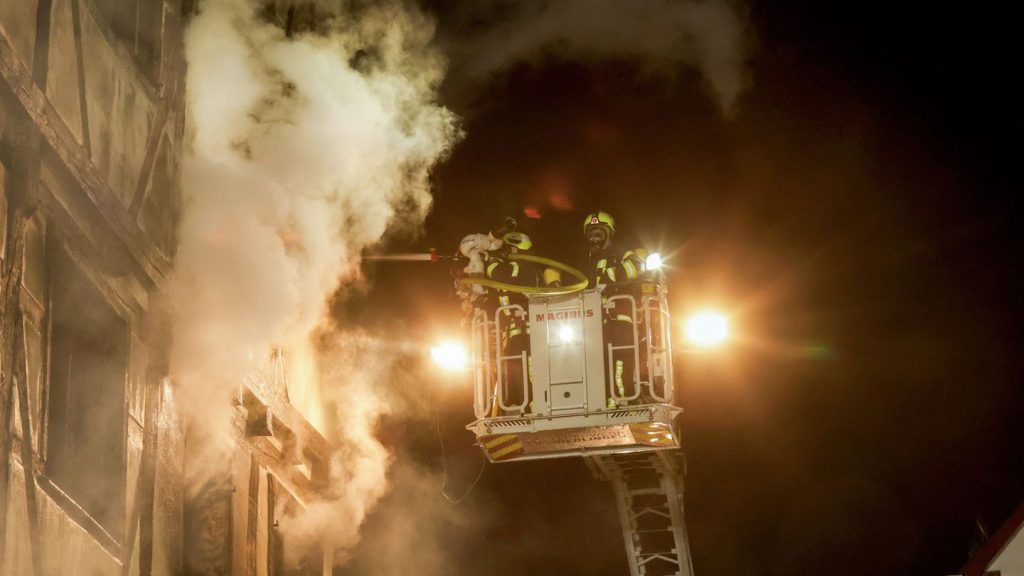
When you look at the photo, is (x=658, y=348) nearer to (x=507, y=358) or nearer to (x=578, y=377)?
(x=578, y=377)

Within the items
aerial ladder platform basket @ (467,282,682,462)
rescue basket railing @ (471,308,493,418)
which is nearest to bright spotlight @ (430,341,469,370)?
aerial ladder platform basket @ (467,282,682,462)

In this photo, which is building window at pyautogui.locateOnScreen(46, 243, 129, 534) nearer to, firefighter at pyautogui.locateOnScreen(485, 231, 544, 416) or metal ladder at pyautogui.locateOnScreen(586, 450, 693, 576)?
firefighter at pyautogui.locateOnScreen(485, 231, 544, 416)

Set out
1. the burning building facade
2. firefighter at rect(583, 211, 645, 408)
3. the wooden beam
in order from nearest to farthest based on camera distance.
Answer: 1. the wooden beam
2. the burning building facade
3. firefighter at rect(583, 211, 645, 408)

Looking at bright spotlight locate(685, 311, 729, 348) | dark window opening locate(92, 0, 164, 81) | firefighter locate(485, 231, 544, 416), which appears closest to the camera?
dark window opening locate(92, 0, 164, 81)

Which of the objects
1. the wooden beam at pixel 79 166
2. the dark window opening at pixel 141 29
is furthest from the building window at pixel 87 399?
the dark window opening at pixel 141 29

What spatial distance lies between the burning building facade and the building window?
0.04 feet

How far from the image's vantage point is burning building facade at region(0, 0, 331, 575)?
6.20 m

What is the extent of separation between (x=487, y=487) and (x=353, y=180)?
18.8 feet

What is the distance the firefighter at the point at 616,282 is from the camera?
11141 mm

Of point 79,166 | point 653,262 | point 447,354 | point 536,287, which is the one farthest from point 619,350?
point 79,166

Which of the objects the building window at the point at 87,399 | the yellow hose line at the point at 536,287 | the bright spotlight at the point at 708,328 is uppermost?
the yellow hose line at the point at 536,287

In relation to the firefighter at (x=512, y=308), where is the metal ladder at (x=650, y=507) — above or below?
below

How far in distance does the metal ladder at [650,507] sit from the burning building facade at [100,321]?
4.92 metres

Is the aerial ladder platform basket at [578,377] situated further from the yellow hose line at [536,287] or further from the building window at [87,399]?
the building window at [87,399]
